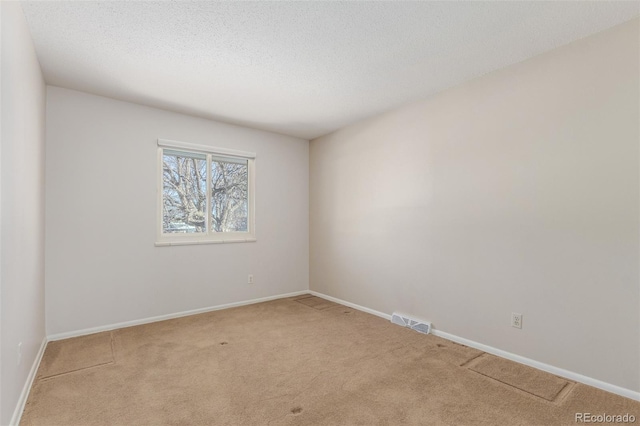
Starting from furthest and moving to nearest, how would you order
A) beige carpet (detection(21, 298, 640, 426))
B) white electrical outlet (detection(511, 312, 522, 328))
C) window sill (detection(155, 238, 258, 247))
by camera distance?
window sill (detection(155, 238, 258, 247)) → white electrical outlet (detection(511, 312, 522, 328)) → beige carpet (detection(21, 298, 640, 426))

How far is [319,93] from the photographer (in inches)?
130

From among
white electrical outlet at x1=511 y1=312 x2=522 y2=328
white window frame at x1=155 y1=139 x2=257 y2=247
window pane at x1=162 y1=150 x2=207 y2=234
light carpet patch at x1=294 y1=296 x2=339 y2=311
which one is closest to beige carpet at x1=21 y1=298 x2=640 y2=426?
white electrical outlet at x1=511 y1=312 x2=522 y2=328

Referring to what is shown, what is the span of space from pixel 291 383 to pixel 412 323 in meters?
1.62

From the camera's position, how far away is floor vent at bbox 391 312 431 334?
3.27m

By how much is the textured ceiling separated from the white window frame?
624mm

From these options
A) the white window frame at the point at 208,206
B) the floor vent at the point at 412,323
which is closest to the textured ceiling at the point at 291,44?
the white window frame at the point at 208,206

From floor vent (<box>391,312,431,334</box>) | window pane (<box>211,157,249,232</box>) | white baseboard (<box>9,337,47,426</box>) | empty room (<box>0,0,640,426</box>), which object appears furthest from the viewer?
window pane (<box>211,157,249,232</box>)

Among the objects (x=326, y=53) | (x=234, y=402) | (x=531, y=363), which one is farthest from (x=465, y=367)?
(x=326, y=53)

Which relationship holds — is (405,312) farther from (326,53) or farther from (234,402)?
(326,53)

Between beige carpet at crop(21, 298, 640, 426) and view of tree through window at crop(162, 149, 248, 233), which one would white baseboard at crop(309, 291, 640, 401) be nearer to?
beige carpet at crop(21, 298, 640, 426)

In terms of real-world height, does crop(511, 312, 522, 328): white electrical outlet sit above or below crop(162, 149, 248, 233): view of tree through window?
below

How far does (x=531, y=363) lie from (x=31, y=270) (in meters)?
3.83

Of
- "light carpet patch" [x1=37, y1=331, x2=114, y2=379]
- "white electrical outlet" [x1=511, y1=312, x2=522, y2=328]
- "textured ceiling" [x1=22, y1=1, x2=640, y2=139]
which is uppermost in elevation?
"textured ceiling" [x1=22, y1=1, x2=640, y2=139]

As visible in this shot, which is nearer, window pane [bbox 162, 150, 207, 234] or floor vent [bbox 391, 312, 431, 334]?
floor vent [bbox 391, 312, 431, 334]
